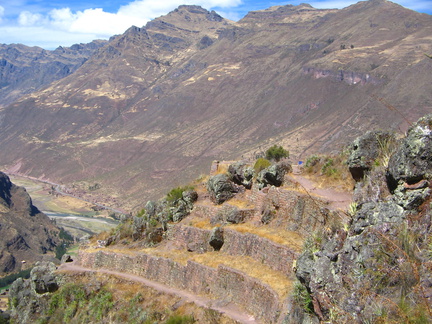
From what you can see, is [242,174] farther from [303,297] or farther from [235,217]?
[303,297]

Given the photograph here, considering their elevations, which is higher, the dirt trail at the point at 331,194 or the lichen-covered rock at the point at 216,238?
the dirt trail at the point at 331,194

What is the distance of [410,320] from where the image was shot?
7.46m

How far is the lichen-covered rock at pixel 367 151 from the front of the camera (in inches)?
628

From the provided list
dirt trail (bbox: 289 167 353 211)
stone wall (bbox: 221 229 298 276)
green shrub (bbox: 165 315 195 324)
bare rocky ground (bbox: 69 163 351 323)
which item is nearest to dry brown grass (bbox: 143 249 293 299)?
bare rocky ground (bbox: 69 163 351 323)

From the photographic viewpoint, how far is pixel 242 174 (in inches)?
1030

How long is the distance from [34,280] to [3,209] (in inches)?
3638

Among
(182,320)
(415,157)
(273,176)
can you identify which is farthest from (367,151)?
(182,320)

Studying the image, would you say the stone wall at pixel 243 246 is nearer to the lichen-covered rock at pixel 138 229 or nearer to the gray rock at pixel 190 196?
the gray rock at pixel 190 196

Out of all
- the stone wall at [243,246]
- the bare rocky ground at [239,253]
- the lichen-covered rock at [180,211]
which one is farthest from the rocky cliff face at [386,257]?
the lichen-covered rock at [180,211]

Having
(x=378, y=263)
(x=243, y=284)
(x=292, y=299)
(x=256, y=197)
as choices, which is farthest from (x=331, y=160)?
(x=378, y=263)

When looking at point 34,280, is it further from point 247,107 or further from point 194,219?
point 247,107

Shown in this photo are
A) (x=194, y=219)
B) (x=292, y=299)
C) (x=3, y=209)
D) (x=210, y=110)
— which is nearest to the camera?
(x=292, y=299)

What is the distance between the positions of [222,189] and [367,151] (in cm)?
1094

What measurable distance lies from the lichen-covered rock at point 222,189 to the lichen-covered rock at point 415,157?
14.6 meters
